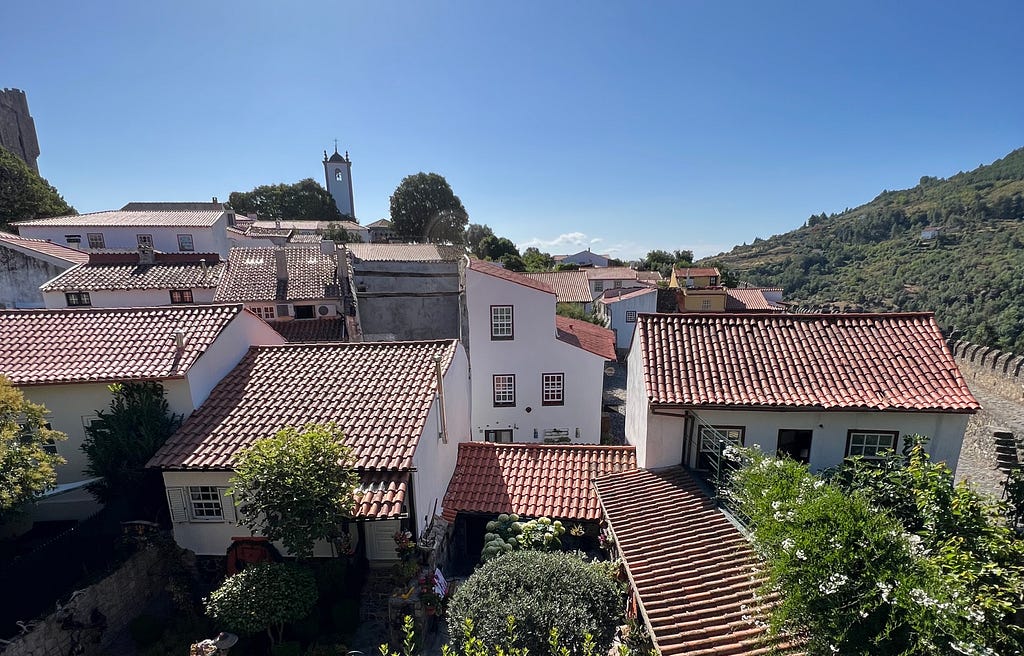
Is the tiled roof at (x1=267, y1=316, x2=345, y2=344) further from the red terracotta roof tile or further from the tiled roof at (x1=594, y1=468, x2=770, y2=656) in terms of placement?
the tiled roof at (x1=594, y1=468, x2=770, y2=656)

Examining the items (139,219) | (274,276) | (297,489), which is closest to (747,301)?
(274,276)

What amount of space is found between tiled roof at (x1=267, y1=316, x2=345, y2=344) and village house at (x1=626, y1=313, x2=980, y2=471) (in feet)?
58.6

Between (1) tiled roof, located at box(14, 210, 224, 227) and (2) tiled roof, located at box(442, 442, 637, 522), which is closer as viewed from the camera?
(2) tiled roof, located at box(442, 442, 637, 522)

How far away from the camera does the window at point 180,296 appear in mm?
25000

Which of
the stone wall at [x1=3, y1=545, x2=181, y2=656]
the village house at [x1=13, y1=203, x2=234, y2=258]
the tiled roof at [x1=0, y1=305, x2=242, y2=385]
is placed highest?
the village house at [x1=13, y1=203, x2=234, y2=258]

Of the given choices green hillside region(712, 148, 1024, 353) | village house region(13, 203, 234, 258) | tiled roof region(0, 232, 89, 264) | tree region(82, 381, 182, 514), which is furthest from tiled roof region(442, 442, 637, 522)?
green hillside region(712, 148, 1024, 353)

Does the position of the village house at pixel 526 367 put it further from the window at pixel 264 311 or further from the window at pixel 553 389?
the window at pixel 264 311

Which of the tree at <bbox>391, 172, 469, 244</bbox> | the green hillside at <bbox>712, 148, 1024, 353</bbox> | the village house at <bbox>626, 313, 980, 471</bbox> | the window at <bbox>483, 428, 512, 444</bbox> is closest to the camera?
the village house at <bbox>626, 313, 980, 471</bbox>

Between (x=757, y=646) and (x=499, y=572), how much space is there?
438 centimetres

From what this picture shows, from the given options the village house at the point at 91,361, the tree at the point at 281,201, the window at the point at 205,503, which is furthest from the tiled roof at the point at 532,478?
the tree at the point at 281,201

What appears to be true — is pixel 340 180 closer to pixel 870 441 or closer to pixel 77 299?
pixel 77 299

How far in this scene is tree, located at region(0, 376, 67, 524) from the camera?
792 centimetres

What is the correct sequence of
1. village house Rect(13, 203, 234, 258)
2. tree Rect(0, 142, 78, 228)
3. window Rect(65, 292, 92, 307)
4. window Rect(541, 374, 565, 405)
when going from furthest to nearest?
tree Rect(0, 142, 78, 228) < village house Rect(13, 203, 234, 258) < window Rect(65, 292, 92, 307) < window Rect(541, 374, 565, 405)

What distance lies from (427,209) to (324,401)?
197ft
